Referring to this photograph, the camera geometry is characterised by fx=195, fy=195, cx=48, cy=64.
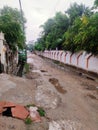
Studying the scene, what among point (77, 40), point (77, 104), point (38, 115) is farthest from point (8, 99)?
point (77, 40)

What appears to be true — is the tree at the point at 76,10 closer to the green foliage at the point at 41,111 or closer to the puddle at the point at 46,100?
the puddle at the point at 46,100

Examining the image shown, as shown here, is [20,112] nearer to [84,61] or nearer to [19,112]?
[19,112]

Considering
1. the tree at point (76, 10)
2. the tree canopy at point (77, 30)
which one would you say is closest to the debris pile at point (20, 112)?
the tree canopy at point (77, 30)

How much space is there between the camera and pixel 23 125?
5.16 metres

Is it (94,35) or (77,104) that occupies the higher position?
(94,35)

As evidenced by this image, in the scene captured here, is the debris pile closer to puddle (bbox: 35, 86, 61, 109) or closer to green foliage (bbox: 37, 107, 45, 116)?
green foliage (bbox: 37, 107, 45, 116)


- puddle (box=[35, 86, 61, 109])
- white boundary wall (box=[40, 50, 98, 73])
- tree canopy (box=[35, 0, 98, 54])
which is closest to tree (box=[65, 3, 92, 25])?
tree canopy (box=[35, 0, 98, 54])

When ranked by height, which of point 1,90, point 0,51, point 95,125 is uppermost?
point 0,51

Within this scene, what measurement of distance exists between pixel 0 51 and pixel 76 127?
26.8 feet

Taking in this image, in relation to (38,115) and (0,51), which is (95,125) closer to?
(38,115)

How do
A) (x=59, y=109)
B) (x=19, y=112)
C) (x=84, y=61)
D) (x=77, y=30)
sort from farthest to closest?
(x=77, y=30) → (x=84, y=61) → (x=59, y=109) → (x=19, y=112)

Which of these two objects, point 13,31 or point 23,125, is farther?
point 13,31

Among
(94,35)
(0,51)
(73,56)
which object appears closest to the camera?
(0,51)

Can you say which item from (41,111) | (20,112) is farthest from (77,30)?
(20,112)
